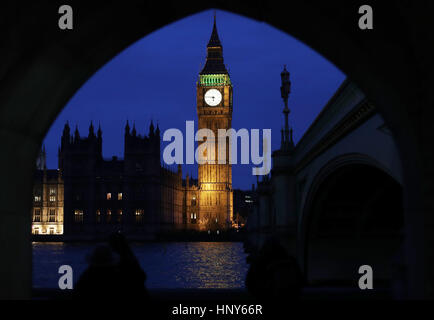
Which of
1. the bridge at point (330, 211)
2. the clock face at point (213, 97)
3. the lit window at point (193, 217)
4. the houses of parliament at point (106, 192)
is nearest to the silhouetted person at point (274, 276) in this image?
the bridge at point (330, 211)

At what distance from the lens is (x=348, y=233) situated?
24.2 m

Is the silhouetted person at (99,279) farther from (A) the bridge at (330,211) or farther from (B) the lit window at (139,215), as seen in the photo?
(B) the lit window at (139,215)

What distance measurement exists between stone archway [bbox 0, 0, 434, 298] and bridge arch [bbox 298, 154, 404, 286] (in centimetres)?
1573

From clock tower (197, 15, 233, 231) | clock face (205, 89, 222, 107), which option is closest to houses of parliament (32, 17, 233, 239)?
clock tower (197, 15, 233, 231)

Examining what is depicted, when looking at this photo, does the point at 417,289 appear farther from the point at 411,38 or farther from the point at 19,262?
the point at 19,262

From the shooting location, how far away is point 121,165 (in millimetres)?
111562

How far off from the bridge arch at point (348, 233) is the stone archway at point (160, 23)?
15.7 m

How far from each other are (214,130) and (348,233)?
111 m

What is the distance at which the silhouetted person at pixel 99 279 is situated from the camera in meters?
4.41

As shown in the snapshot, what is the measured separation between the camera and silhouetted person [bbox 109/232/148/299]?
4.70 metres

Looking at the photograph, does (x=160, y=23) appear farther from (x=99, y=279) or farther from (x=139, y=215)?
(x=139, y=215)

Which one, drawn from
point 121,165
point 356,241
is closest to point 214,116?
point 121,165

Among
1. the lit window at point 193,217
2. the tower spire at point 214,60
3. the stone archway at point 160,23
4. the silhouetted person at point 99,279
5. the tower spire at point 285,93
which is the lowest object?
the lit window at point 193,217

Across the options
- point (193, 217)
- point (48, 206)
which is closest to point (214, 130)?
point (193, 217)
